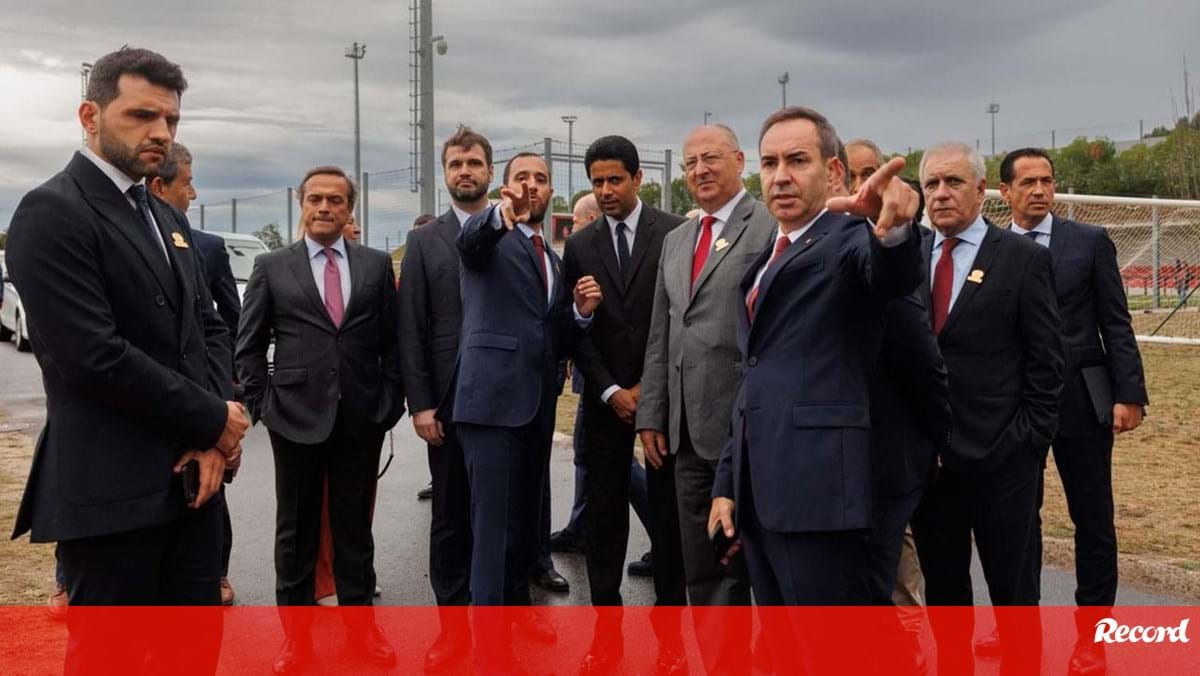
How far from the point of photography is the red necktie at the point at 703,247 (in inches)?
170

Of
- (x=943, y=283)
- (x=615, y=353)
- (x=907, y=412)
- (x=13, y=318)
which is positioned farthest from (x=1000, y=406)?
(x=13, y=318)

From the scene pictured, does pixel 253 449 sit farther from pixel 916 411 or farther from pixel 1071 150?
pixel 1071 150

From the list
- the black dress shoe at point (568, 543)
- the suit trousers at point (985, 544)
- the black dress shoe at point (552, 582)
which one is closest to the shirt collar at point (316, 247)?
the black dress shoe at point (552, 582)

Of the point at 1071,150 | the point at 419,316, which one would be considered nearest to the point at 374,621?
the point at 419,316

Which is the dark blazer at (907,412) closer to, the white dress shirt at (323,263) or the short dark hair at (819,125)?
the short dark hair at (819,125)

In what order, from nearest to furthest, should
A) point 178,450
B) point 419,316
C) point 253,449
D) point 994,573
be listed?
point 178,450
point 994,573
point 419,316
point 253,449

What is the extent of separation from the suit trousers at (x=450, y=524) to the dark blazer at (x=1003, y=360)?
7.39ft

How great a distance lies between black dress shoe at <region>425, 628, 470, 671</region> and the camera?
4.56 m

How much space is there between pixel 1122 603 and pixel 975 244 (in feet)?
7.99

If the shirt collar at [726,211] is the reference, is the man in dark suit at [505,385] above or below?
below

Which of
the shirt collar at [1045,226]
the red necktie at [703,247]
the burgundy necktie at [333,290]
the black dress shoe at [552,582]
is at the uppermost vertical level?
the shirt collar at [1045,226]

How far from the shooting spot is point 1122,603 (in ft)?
17.3

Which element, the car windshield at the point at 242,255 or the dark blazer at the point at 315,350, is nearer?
the dark blazer at the point at 315,350

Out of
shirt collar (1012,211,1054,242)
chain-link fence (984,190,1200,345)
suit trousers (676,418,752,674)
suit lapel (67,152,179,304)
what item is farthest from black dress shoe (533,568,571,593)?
chain-link fence (984,190,1200,345)
